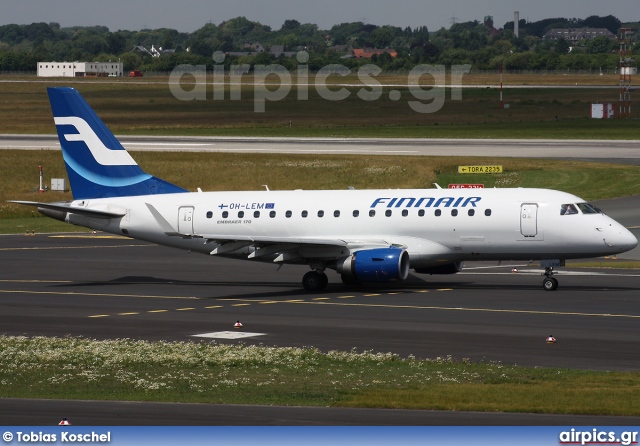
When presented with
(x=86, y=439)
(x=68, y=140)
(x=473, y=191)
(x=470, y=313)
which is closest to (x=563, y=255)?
(x=473, y=191)

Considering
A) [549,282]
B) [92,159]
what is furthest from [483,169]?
[92,159]

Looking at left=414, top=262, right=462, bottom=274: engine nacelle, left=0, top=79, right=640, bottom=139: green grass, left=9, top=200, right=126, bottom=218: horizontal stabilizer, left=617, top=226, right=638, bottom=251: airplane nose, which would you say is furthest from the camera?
left=0, top=79, right=640, bottom=139: green grass

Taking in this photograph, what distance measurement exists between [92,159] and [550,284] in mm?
20911

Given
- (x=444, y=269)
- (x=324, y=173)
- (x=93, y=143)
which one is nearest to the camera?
(x=444, y=269)

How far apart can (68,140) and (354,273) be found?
15131mm

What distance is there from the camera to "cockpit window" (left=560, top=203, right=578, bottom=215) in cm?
4384

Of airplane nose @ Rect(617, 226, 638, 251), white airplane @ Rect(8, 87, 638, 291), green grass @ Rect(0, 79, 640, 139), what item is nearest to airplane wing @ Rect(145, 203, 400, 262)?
white airplane @ Rect(8, 87, 638, 291)

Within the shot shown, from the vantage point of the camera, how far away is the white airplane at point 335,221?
43.8 meters

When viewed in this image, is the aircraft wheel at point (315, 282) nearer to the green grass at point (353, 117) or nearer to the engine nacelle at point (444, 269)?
the engine nacelle at point (444, 269)

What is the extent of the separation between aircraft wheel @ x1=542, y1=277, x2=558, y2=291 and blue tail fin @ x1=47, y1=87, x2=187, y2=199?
16823 mm

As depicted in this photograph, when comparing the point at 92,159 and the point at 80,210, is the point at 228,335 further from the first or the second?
the point at 92,159

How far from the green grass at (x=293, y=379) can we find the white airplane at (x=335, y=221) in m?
13.0

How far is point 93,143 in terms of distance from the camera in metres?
49.7

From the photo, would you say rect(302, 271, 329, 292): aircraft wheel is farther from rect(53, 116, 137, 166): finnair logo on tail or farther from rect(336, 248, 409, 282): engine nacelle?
rect(53, 116, 137, 166): finnair logo on tail
